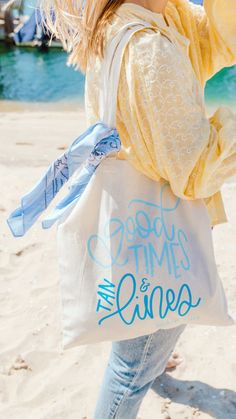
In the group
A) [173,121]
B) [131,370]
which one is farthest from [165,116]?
[131,370]

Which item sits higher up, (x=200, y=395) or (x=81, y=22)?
(x=81, y=22)

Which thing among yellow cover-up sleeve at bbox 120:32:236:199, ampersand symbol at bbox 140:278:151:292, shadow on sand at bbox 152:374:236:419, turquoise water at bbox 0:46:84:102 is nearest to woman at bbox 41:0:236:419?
yellow cover-up sleeve at bbox 120:32:236:199

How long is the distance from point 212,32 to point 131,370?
0.91 m

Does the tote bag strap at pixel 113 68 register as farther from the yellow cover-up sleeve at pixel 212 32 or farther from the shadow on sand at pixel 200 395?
the shadow on sand at pixel 200 395

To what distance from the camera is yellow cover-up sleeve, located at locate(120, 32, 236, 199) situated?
113 cm

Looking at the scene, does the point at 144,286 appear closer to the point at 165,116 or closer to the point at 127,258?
the point at 127,258

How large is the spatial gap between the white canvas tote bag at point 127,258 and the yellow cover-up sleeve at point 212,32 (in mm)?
394

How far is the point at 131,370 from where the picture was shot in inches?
54.8

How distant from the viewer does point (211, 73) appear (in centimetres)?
150

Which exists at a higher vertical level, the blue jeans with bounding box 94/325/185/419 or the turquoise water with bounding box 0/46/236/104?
the blue jeans with bounding box 94/325/185/419

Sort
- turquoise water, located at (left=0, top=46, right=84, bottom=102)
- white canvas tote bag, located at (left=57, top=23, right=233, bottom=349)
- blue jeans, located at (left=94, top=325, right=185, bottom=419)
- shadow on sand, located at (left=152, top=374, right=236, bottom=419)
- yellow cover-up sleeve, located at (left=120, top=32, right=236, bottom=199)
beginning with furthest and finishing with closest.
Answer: turquoise water, located at (left=0, top=46, right=84, bottom=102)
shadow on sand, located at (left=152, top=374, right=236, bottom=419)
blue jeans, located at (left=94, top=325, right=185, bottom=419)
white canvas tote bag, located at (left=57, top=23, right=233, bottom=349)
yellow cover-up sleeve, located at (left=120, top=32, right=236, bottom=199)

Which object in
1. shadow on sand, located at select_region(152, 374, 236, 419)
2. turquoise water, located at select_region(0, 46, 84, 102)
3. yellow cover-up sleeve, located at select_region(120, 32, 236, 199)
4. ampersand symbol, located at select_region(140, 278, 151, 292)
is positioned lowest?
turquoise water, located at select_region(0, 46, 84, 102)

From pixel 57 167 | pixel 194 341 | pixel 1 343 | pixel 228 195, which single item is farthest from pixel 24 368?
pixel 228 195

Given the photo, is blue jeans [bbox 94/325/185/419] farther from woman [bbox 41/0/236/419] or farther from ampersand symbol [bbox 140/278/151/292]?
ampersand symbol [bbox 140/278/151/292]
